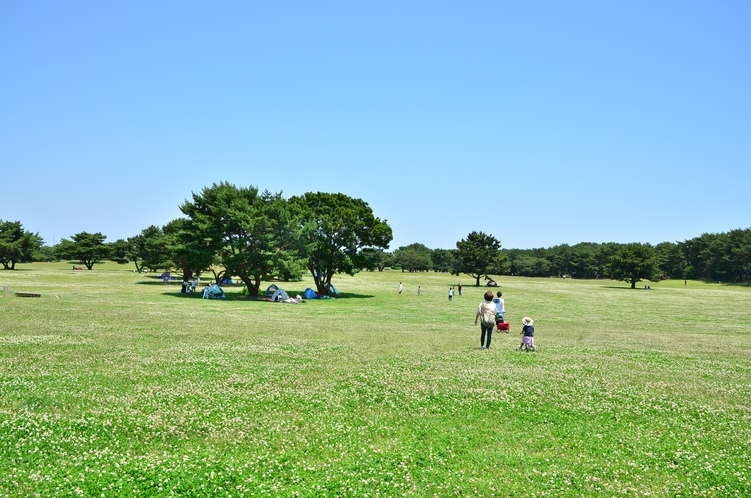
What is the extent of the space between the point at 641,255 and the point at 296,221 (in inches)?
3740

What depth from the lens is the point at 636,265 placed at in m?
123

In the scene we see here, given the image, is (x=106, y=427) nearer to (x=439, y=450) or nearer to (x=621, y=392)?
(x=439, y=450)

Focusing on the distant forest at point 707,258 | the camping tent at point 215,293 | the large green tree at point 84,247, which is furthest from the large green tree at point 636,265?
the large green tree at point 84,247

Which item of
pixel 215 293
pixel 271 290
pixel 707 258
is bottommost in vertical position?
pixel 215 293

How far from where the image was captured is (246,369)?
61.0 ft

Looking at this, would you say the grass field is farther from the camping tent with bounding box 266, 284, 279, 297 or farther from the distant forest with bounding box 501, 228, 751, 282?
the distant forest with bounding box 501, 228, 751, 282

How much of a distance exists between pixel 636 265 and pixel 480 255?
37577 mm

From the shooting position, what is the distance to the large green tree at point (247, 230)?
60.7 metres

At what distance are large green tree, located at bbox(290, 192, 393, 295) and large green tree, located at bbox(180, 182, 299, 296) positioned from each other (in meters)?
4.89

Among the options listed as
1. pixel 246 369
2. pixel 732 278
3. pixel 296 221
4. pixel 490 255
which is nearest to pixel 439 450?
pixel 246 369

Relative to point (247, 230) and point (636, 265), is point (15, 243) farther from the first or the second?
point (636, 265)

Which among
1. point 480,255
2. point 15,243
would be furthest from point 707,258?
point 15,243

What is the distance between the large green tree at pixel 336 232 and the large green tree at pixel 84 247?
89456mm

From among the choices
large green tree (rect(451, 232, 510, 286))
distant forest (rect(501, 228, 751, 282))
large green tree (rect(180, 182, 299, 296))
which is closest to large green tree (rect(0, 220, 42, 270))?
large green tree (rect(180, 182, 299, 296))
